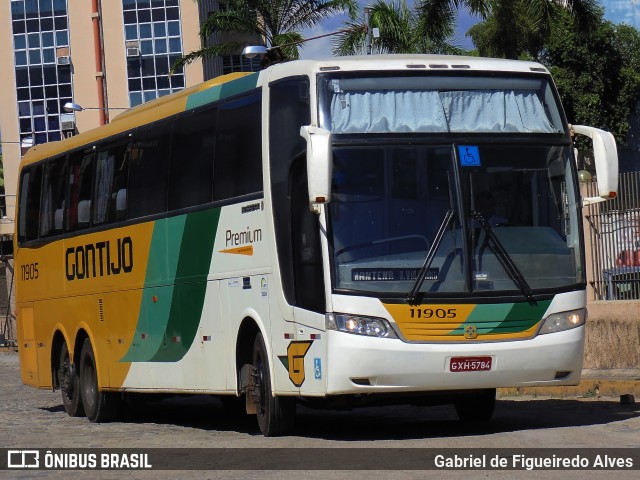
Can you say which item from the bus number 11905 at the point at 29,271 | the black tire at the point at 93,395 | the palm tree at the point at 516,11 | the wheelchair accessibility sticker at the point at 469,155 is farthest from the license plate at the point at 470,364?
the palm tree at the point at 516,11

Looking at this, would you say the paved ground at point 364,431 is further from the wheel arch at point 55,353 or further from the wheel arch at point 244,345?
the wheel arch at point 244,345

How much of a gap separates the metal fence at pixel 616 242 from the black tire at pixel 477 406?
17.3 ft

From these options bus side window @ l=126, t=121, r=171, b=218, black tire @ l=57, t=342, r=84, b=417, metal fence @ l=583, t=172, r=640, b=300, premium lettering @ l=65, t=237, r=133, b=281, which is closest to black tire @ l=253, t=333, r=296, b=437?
bus side window @ l=126, t=121, r=171, b=218

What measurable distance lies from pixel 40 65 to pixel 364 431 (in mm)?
59003

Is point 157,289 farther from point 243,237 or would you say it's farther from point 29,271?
point 29,271

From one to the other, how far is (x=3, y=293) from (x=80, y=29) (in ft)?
87.6

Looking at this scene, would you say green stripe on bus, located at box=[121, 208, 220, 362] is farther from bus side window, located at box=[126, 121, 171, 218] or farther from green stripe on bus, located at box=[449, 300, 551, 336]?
green stripe on bus, located at box=[449, 300, 551, 336]

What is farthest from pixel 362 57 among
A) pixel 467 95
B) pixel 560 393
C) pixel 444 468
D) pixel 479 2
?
pixel 479 2

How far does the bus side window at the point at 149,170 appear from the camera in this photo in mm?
14903

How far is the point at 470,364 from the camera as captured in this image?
1162 centimetres

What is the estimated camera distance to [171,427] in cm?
1513

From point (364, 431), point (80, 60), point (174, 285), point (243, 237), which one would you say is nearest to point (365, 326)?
point (243, 237)

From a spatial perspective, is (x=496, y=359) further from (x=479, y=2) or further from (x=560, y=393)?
(x=479, y=2)

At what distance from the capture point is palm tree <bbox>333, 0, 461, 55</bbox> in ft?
126
